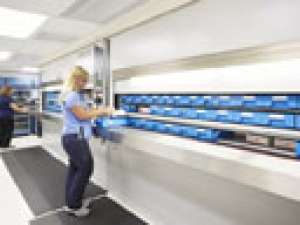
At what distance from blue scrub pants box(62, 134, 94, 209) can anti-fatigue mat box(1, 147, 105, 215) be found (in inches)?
16.7

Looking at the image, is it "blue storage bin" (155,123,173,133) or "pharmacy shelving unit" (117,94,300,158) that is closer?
"pharmacy shelving unit" (117,94,300,158)

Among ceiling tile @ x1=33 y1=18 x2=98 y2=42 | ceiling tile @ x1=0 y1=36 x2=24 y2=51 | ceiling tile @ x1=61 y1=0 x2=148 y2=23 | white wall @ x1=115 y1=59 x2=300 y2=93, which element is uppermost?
ceiling tile @ x1=0 y1=36 x2=24 y2=51

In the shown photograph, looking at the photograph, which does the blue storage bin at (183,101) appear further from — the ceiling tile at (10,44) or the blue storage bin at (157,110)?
the ceiling tile at (10,44)

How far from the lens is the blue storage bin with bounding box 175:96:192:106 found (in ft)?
8.29

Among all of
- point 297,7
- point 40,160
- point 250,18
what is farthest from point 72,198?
point 40,160

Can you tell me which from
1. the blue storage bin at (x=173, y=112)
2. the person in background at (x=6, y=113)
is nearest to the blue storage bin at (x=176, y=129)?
the blue storage bin at (x=173, y=112)

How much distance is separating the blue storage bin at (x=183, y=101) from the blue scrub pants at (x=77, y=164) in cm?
109

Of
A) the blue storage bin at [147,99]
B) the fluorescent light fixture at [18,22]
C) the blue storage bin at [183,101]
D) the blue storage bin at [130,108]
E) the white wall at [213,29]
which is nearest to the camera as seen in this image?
the white wall at [213,29]

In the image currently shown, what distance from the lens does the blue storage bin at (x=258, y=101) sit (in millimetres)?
1847

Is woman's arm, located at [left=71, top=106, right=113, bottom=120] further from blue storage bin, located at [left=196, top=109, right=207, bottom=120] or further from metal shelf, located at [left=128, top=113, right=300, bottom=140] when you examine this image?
blue storage bin, located at [left=196, top=109, right=207, bottom=120]

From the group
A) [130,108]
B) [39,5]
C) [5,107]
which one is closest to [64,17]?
[39,5]

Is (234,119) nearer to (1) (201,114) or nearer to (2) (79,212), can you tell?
(1) (201,114)

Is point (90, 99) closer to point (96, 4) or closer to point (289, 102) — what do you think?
point (96, 4)

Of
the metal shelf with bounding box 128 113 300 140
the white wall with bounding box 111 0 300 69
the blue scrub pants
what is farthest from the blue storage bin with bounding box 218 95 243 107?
the blue scrub pants
